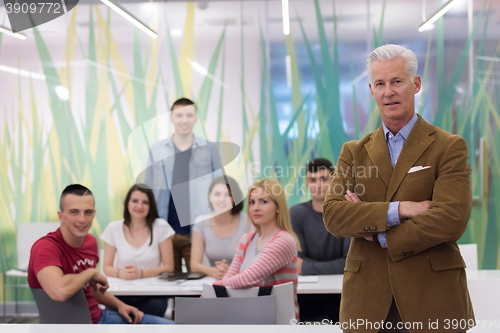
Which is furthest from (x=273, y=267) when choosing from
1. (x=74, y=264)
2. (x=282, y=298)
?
(x=74, y=264)

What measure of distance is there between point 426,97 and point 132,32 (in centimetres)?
314

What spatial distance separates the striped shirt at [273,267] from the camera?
2434 millimetres

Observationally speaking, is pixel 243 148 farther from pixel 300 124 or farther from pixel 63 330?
pixel 63 330

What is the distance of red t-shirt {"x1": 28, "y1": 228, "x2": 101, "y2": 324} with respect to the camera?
7.34 feet

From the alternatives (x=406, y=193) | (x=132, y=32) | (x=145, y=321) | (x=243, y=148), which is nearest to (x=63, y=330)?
(x=145, y=321)

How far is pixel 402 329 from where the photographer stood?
4.37ft

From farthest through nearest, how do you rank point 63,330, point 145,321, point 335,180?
1. point 145,321
2. point 63,330
3. point 335,180

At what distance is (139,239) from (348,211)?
2414mm

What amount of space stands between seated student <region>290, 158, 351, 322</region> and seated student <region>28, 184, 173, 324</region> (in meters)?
1.03

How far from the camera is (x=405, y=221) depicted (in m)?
1.35

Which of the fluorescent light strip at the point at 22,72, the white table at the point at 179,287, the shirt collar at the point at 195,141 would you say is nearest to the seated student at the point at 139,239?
the white table at the point at 179,287

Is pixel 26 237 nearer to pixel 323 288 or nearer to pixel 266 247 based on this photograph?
pixel 266 247

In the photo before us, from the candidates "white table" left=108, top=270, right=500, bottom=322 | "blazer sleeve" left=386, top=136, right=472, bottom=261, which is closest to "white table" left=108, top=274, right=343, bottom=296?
"white table" left=108, top=270, right=500, bottom=322

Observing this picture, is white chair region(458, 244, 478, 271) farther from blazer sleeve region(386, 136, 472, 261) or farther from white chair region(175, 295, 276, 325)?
blazer sleeve region(386, 136, 472, 261)
